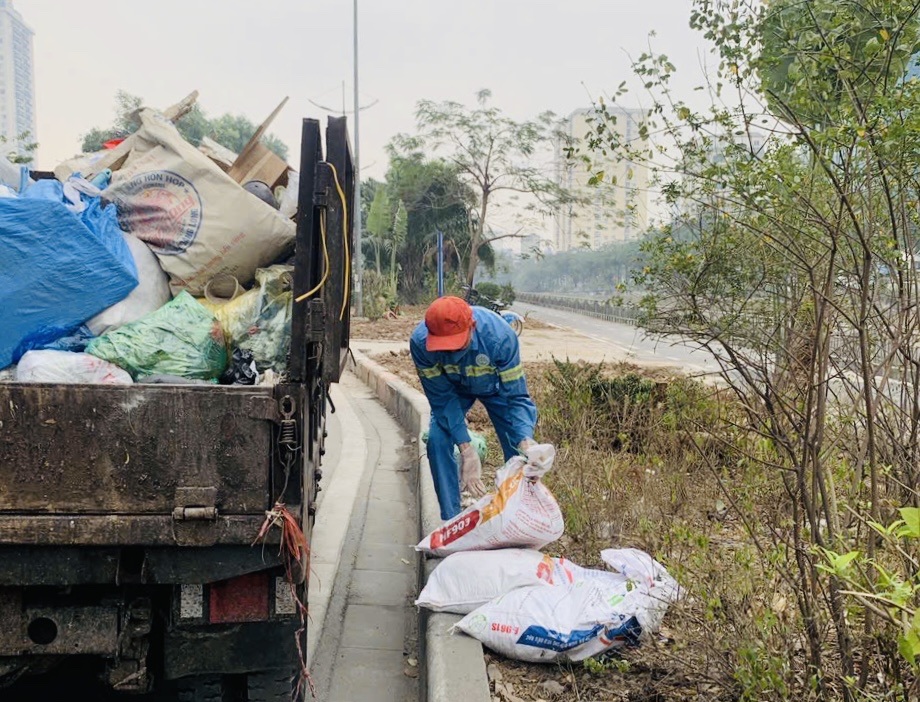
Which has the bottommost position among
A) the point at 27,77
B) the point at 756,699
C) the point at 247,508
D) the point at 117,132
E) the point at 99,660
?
the point at 99,660

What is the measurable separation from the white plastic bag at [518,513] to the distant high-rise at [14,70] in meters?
40.9

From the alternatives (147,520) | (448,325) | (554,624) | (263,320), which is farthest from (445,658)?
(448,325)

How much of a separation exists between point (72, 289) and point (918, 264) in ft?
9.92

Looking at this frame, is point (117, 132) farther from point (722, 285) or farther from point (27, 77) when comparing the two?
point (27, 77)

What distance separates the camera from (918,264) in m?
2.83

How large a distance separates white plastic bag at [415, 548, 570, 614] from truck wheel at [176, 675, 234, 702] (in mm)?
843

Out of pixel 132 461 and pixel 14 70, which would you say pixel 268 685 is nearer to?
pixel 132 461

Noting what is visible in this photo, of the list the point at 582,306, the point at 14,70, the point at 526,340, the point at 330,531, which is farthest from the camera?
the point at 582,306

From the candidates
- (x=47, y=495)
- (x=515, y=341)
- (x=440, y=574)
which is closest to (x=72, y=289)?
(x=47, y=495)

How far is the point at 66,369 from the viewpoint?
295 cm

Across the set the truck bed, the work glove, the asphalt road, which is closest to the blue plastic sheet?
the truck bed

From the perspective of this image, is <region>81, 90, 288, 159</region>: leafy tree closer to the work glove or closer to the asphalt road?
the asphalt road

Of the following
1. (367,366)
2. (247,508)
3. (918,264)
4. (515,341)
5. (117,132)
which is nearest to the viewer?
(247,508)

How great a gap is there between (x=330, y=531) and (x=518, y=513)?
2485 millimetres
